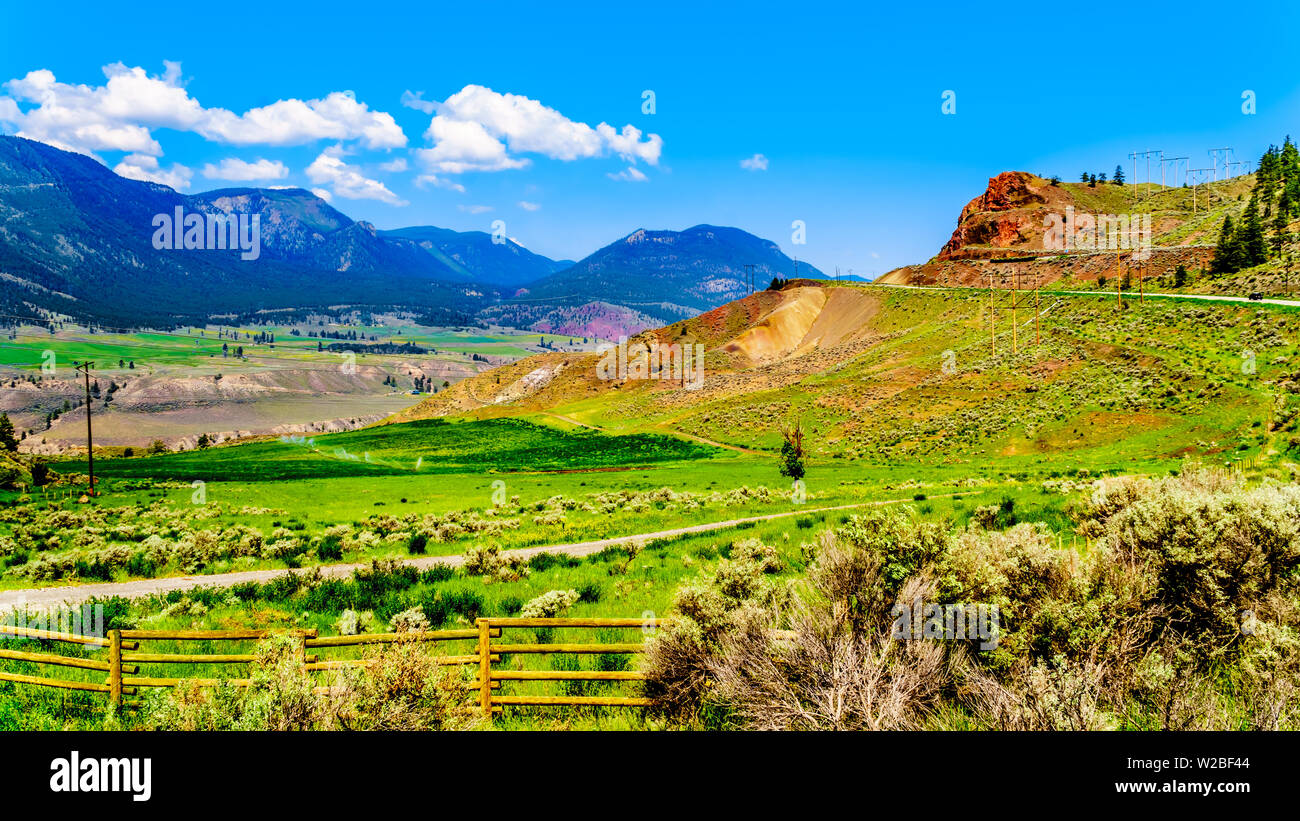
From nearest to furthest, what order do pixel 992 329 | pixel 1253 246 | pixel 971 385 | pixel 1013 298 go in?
pixel 971 385
pixel 1253 246
pixel 992 329
pixel 1013 298

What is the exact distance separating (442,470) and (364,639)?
64.8 m

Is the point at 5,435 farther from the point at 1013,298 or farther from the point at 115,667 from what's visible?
the point at 1013,298

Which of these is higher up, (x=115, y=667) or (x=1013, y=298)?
(x=1013, y=298)

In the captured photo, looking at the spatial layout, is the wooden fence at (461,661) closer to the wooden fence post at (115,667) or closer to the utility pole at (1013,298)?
the wooden fence post at (115,667)

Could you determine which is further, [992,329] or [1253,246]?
[992,329]

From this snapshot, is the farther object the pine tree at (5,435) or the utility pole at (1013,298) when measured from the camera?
the utility pole at (1013,298)

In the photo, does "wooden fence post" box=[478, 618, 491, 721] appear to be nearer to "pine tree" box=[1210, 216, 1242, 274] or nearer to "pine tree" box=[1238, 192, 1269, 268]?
"pine tree" box=[1210, 216, 1242, 274]

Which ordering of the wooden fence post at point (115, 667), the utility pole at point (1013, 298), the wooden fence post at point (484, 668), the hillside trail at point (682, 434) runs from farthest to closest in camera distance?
the utility pole at point (1013, 298) → the hillside trail at point (682, 434) → the wooden fence post at point (115, 667) → the wooden fence post at point (484, 668)

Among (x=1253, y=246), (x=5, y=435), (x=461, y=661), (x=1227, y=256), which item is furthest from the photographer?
(x=1227, y=256)

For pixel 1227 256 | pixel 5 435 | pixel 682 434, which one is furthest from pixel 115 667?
pixel 1227 256

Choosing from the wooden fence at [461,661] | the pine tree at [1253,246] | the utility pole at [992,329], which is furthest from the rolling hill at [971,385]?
the wooden fence at [461,661]

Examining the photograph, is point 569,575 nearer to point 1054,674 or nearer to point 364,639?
point 364,639

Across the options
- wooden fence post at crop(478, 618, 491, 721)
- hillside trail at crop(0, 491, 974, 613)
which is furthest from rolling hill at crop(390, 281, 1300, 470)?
wooden fence post at crop(478, 618, 491, 721)
